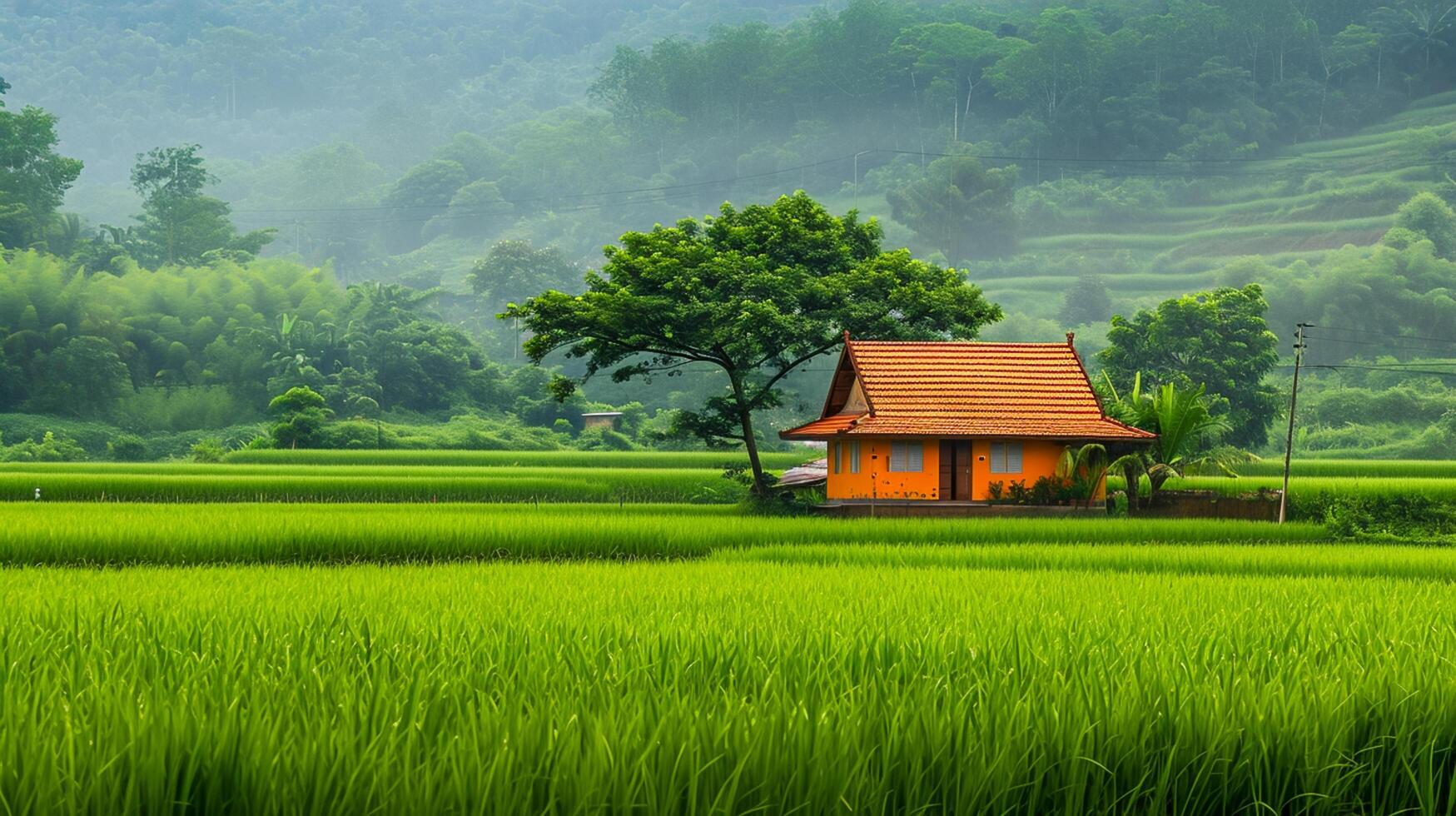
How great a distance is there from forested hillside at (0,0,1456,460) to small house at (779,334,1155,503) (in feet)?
162

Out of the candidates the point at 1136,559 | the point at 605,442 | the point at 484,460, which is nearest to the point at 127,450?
the point at 484,460

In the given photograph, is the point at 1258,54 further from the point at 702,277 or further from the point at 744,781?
the point at 744,781

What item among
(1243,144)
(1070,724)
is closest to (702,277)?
(1070,724)

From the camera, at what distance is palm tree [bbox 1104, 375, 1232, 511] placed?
25.8 m

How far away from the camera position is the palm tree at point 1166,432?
84.5ft

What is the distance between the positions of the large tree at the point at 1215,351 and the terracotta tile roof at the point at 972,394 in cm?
2786

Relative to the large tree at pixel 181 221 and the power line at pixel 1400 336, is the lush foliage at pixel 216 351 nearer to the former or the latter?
the large tree at pixel 181 221

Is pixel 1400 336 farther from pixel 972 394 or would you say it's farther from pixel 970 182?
pixel 972 394

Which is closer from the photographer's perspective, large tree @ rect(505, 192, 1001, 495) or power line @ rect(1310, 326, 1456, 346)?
large tree @ rect(505, 192, 1001, 495)

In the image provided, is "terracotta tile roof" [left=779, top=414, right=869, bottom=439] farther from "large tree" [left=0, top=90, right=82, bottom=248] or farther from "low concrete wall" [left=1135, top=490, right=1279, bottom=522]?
"large tree" [left=0, top=90, right=82, bottom=248]

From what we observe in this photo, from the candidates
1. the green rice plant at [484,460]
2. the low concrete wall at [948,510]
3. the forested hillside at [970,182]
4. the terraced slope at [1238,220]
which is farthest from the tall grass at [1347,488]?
the terraced slope at [1238,220]

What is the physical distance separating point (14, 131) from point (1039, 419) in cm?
8397

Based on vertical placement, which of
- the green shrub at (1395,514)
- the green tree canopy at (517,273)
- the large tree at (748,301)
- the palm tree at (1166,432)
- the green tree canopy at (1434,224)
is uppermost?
the green tree canopy at (1434,224)

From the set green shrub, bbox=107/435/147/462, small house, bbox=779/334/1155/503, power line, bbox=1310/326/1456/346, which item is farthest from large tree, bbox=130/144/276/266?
power line, bbox=1310/326/1456/346
